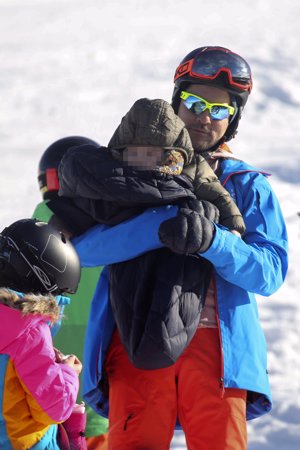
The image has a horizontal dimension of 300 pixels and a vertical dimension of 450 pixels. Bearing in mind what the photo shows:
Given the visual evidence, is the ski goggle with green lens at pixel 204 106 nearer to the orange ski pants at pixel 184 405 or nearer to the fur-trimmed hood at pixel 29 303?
the orange ski pants at pixel 184 405

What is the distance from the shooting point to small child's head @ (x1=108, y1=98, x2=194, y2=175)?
14.2 feet

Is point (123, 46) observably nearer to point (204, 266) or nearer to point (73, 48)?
point (73, 48)

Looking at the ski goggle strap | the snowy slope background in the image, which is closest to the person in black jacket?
the ski goggle strap

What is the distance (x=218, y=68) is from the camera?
483cm

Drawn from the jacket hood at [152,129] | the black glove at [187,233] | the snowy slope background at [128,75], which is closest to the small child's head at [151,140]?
the jacket hood at [152,129]

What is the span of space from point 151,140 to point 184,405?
0.99 m

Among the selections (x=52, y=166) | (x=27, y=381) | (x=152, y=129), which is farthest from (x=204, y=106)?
(x=52, y=166)

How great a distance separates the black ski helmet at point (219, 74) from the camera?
4.84 m

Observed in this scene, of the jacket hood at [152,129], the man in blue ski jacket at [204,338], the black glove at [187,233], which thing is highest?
the jacket hood at [152,129]

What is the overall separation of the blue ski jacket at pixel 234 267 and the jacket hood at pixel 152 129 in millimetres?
247

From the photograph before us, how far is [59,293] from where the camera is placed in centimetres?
455

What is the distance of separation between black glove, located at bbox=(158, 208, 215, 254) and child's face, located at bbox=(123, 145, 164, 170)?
0.24 meters

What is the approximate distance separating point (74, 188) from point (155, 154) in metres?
0.33

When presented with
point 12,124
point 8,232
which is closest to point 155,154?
point 8,232
